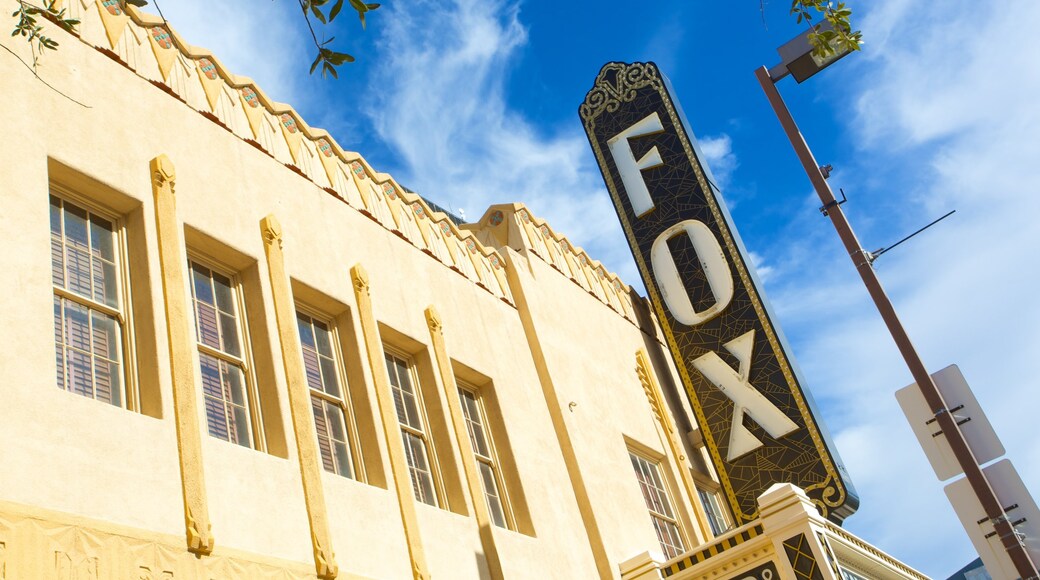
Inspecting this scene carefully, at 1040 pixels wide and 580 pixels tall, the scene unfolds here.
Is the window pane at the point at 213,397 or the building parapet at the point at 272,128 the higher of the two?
the building parapet at the point at 272,128

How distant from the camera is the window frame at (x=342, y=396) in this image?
422 inches

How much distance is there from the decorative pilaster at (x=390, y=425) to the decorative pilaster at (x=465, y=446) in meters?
1.03

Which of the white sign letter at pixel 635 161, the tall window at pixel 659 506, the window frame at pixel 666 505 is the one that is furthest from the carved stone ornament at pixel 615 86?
the tall window at pixel 659 506

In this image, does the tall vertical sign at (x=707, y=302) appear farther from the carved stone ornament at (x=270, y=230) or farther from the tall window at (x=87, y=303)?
the tall window at (x=87, y=303)

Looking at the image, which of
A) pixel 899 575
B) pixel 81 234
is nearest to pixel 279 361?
pixel 81 234

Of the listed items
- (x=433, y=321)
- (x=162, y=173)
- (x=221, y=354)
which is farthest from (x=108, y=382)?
(x=433, y=321)

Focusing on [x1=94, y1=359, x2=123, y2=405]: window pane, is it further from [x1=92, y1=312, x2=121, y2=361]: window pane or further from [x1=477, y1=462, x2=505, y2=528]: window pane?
[x1=477, y1=462, x2=505, y2=528]: window pane

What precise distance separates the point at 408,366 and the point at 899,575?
805cm

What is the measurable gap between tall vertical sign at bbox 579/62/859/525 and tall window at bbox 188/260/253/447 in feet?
34.8

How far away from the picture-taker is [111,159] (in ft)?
30.9

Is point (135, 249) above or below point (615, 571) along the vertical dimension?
above

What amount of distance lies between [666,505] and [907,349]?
7595 mm

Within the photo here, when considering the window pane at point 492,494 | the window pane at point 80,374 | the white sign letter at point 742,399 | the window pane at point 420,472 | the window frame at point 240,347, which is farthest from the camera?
the white sign letter at point 742,399

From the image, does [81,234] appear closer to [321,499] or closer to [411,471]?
[321,499]
